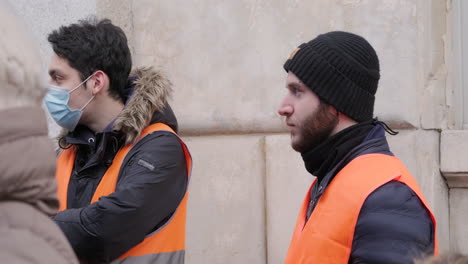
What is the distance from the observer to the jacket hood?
1.06 meters

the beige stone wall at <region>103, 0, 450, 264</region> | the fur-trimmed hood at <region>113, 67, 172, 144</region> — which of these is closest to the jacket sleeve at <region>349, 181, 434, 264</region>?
the fur-trimmed hood at <region>113, 67, 172, 144</region>

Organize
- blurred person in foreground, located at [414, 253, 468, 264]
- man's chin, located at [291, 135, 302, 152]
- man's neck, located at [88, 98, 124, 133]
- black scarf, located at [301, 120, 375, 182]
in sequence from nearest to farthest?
blurred person in foreground, located at [414, 253, 468, 264] < black scarf, located at [301, 120, 375, 182] < man's chin, located at [291, 135, 302, 152] < man's neck, located at [88, 98, 124, 133]

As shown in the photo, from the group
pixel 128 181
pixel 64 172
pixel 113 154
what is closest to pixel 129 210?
pixel 128 181

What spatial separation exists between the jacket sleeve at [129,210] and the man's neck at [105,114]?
0.28m

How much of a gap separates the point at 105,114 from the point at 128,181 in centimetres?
45

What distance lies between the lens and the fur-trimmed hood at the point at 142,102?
2.91m

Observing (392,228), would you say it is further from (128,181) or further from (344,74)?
(128,181)

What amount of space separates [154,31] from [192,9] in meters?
0.25

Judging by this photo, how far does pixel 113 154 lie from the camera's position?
2941 millimetres

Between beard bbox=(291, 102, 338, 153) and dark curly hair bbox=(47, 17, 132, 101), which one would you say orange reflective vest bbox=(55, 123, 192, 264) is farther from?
beard bbox=(291, 102, 338, 153)

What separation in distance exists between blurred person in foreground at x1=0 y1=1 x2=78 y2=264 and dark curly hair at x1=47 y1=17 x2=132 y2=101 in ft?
6.60

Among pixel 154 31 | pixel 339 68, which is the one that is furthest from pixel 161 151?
pixel 154 31

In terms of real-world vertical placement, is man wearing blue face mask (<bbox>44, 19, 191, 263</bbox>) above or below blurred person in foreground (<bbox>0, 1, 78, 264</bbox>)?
below

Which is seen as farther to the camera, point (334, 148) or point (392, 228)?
point (334, 148)
